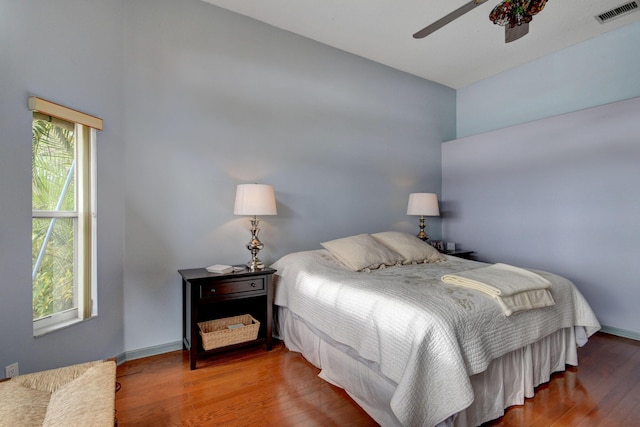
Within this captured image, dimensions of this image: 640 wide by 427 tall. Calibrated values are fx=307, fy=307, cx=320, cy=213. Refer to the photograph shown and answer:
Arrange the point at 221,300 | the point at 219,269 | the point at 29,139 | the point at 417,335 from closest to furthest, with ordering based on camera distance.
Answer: the point at 417,335
the point at 29,139
the point at 221,300
the point at 219,269

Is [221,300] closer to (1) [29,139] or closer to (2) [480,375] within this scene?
(1) [29,139]

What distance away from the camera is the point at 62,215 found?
2.00m

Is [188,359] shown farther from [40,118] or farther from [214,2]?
[214,2]

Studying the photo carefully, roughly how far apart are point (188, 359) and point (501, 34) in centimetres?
416

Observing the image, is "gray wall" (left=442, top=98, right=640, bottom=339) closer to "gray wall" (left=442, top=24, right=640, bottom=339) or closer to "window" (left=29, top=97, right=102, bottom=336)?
"gray wall" (left=442, top=24, right=640, bottom=339)

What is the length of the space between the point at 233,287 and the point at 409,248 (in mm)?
1618

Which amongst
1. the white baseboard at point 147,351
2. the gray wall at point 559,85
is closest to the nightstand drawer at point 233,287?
the white baseboard at point 147,351

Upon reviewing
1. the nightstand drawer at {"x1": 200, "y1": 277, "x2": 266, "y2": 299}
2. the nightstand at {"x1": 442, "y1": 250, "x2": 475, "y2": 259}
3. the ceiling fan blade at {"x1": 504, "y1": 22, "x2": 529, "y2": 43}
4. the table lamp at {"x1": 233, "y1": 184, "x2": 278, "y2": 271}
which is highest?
the ceiling fan blade at {"x1": 504, "y1": 22, "x2": 529, "y2": 43}

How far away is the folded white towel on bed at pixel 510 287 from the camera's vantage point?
171cm

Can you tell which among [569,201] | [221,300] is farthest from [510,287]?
[569,201]

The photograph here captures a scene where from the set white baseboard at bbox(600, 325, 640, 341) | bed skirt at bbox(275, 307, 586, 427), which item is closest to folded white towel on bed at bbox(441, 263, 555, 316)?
bed skirt at bbox(275, 307, 586, 427)

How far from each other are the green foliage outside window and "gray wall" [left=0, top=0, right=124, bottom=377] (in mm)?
149

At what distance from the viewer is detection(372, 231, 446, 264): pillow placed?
9.32 feet

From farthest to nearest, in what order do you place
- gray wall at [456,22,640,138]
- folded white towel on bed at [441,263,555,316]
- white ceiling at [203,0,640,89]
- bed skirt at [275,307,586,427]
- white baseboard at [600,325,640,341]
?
gray wall at [456,22,640,138], white baseboard at [600,325,640,341], white ceiling at [203,0,640,89], folded white towel on bed at [441,263,555,316], bed skirt at [275,307,586,427]
